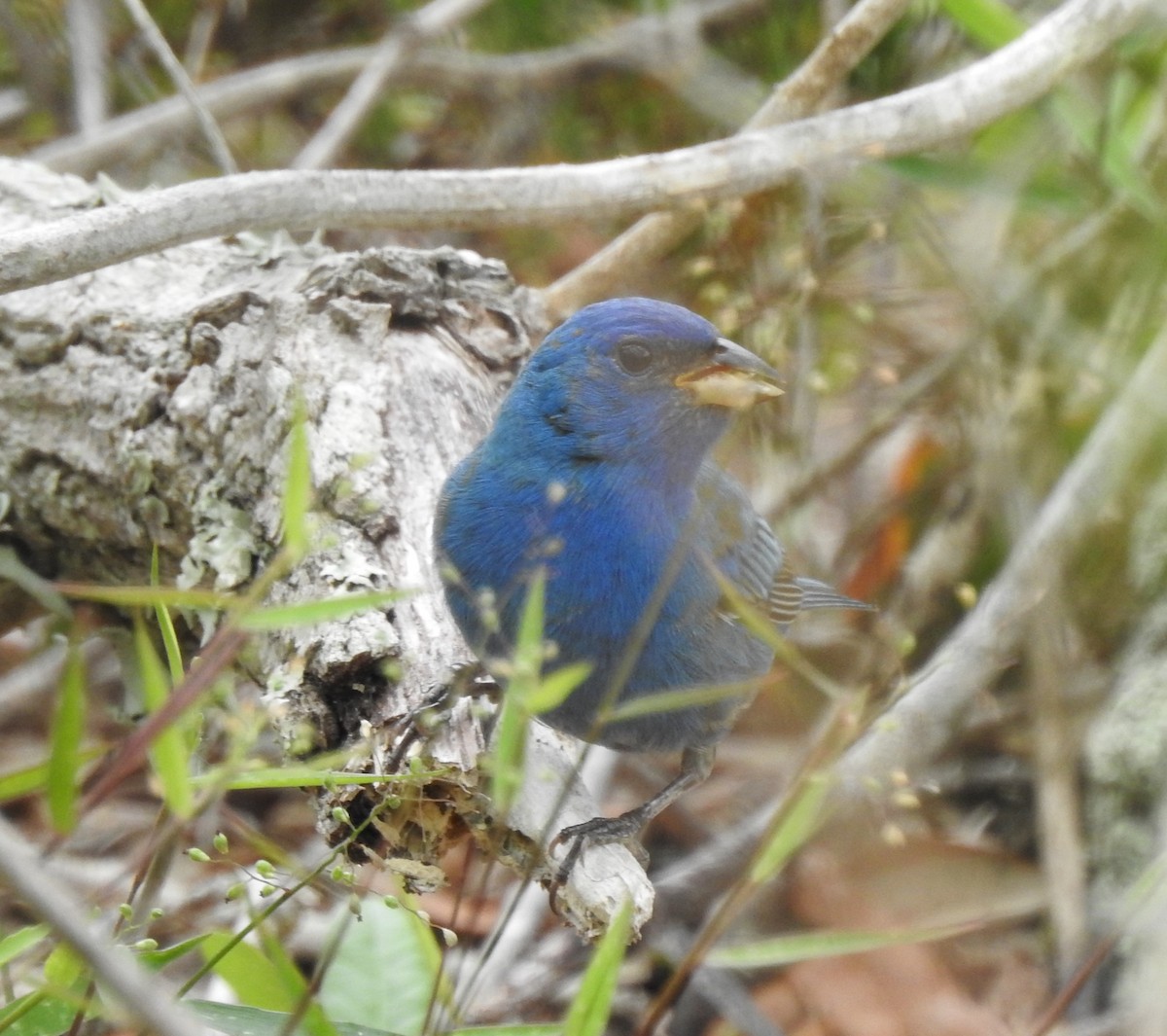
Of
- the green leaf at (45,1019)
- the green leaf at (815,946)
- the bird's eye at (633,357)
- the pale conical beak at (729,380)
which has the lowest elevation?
the green leaf at (45,1019)

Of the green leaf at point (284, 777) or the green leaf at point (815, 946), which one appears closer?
the green leaf at point (284, 777)

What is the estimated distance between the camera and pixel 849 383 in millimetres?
3986

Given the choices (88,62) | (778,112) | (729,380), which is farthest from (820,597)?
(88,62)

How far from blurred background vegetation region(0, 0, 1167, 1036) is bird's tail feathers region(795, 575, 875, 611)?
0.31 meters

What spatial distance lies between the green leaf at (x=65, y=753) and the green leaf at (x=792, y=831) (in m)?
0.63

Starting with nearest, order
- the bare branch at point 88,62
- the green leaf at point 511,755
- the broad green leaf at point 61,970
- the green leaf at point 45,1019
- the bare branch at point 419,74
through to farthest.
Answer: the green leaf at point 511,755 → the broad green leaf at point 61,970 → the green leaf at point 45,1019 → the bare branch at point 419,74 → the bare branch at point 88,62

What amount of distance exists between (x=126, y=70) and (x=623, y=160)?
214 cm

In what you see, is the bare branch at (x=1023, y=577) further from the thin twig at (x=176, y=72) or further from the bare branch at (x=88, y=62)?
the bare branch at (x=88, y=62)

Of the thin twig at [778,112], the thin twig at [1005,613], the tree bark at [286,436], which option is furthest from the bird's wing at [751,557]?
the thin twig at [778,112]

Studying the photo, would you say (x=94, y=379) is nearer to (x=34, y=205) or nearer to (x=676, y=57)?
(x=34, y=205)

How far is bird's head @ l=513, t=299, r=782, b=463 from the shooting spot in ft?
7.13

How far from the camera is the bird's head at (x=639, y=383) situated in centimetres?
217

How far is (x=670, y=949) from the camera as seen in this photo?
2.83 m

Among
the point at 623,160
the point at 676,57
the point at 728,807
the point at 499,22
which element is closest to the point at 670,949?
the point at 728,807
